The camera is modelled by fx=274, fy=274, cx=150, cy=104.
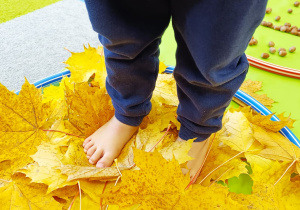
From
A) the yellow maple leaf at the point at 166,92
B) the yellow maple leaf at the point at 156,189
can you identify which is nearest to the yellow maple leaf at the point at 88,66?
the yellow maple leaf at the point at 166,92

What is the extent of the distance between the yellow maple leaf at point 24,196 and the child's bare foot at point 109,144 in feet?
0.41

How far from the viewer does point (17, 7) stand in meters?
1.47

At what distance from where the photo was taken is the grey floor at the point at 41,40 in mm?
1187

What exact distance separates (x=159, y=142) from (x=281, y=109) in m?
0.51

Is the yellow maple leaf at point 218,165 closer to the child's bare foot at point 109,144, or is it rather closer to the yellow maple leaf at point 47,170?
the child's bare foot at point 109,144

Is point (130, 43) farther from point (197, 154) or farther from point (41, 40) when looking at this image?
point (41, 40)

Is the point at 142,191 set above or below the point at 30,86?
below

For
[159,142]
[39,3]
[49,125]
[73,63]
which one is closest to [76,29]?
[39,3]

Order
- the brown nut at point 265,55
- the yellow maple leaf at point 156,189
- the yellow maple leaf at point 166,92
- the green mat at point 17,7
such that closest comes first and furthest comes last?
the yellow maple leaf at point 156,189 → the yellow maple leaf at point 166,92 → the brown nut at point 265,55 → the green mat at point 17,7

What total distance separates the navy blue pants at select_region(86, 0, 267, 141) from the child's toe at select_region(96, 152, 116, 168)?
89mm

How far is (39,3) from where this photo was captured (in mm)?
1530

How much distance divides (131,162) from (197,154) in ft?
0.50

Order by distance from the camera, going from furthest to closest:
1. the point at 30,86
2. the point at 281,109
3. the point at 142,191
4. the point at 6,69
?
the point at 6,69 → the point at 281,109 → the point at 30,86 → the point at 142,191

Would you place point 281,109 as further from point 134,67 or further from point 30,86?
point 30,86
